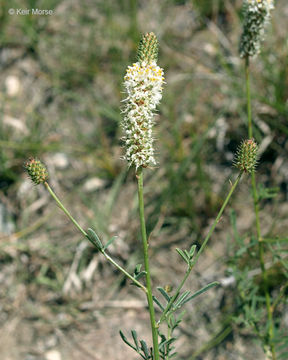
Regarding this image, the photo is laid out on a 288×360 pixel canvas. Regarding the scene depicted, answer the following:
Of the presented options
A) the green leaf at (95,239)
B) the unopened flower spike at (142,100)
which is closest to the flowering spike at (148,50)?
the unopened flower spike at (142,100)

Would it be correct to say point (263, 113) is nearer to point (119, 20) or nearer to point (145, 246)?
point (119, 20)

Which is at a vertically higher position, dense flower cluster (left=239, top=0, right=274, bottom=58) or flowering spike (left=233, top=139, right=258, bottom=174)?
dense flower cluster (left=239, top=0, right=274, bottom=58)

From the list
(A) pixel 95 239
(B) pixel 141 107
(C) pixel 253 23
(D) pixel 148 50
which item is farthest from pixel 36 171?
(C) pixel 253 23

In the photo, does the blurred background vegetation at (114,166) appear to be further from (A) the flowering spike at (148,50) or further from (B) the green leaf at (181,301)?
(A) the flowering spike at (148,50)

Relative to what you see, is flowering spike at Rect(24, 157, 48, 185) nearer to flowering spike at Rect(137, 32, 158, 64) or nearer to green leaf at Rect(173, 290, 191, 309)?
flowering spike at Rect(137, 32, 158, 64)

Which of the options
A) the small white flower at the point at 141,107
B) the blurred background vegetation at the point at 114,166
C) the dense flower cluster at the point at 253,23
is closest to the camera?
the small white flower at the point at 141,107

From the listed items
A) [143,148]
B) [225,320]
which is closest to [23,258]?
[225,320]

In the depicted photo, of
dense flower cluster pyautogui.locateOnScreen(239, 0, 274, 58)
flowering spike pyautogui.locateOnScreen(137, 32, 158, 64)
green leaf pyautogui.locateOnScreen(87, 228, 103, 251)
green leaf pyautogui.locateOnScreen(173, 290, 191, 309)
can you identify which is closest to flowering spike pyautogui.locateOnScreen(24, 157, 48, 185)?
green leaf pyautogui.locateOnScreen(87, 228, 103, 251)
